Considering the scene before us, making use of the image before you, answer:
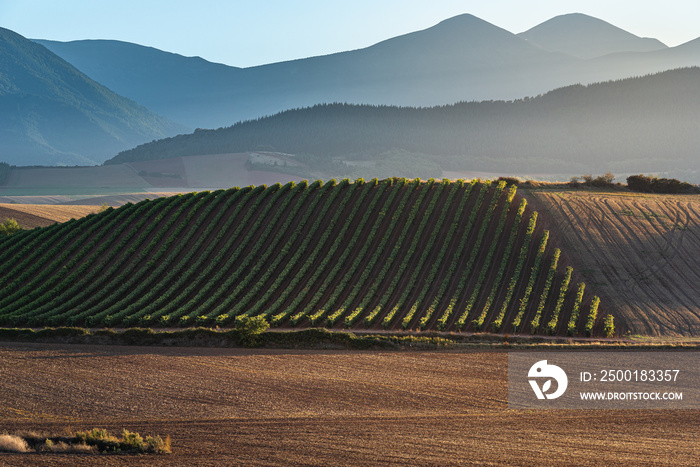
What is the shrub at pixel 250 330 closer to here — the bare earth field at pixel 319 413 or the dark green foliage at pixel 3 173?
the bare earth field at pixel 319 413

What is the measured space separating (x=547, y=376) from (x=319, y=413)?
29.6 ft

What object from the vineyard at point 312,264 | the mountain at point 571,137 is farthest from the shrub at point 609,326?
the mountain at point 571,137

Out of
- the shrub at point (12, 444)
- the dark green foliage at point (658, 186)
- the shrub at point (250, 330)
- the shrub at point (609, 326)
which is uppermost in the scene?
the dark green foliage at point (658, 186)

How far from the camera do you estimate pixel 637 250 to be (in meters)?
41.7

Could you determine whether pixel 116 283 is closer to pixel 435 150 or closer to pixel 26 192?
pixel 26 192

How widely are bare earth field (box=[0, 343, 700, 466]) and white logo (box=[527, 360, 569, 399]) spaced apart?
1118 mm

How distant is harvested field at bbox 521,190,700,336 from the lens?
Result: 35.2m

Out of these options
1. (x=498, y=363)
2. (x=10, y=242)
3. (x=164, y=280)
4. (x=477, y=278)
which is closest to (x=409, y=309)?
(x=477, y=278)

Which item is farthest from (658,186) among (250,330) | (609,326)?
(250,330)

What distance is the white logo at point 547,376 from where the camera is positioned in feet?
74.6

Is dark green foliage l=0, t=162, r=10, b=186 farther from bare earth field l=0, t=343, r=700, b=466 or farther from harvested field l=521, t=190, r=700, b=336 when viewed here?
bare earth field l=0, t=343, r=700, b=466

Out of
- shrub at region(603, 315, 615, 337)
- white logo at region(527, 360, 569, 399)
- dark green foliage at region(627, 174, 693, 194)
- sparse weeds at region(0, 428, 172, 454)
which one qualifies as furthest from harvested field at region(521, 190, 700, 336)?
sparse weeds at region(0, 428, 172, 454)

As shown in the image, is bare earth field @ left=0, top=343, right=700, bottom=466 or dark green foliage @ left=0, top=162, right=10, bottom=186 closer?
bare earth field @ left=0, top=343, right=700, bottom=466

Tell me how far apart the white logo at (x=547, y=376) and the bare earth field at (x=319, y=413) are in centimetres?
112
